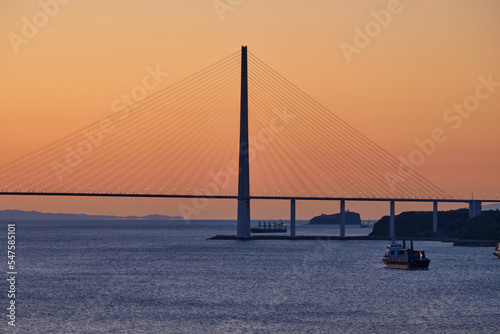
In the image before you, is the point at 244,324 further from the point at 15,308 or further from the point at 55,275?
the point at 55,275

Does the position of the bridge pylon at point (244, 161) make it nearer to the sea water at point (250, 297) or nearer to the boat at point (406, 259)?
the sea water at point (250, 297)

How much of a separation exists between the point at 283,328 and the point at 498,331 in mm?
11315

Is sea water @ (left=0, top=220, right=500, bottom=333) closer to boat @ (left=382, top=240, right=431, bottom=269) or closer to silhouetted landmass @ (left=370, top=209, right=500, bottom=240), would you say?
boat @ (left=382, top=240, right=431, bottom=269)

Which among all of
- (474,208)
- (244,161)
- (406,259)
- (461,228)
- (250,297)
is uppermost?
(244,161)

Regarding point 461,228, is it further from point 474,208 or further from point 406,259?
point 406,259

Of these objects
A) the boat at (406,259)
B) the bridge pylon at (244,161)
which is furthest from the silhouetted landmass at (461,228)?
the boat at (406,259)

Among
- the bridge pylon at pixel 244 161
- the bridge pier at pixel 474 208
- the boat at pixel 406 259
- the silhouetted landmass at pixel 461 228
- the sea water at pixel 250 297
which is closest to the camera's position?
the sea water at pixel 250 297

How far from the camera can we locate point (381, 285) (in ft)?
224

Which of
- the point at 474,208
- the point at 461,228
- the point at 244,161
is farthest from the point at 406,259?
the point at 461,228

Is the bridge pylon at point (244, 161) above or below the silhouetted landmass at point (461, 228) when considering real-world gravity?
above

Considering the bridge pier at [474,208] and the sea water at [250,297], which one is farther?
the bridge pier at [474,208]

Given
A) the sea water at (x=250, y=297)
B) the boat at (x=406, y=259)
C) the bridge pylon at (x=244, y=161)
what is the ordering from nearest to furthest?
the sea water at (x=250, y=297), the boat at (x=406, y=259), the bridge pylon at (x=244, y=161)

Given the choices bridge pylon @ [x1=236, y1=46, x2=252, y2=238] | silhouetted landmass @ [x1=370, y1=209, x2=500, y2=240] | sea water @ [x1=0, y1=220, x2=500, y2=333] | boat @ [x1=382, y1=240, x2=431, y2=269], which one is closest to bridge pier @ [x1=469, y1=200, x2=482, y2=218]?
silhouetted landmass @ [x1=370, y1=209, x2=500, y2=240]

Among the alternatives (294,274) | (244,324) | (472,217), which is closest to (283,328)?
(244,324)
